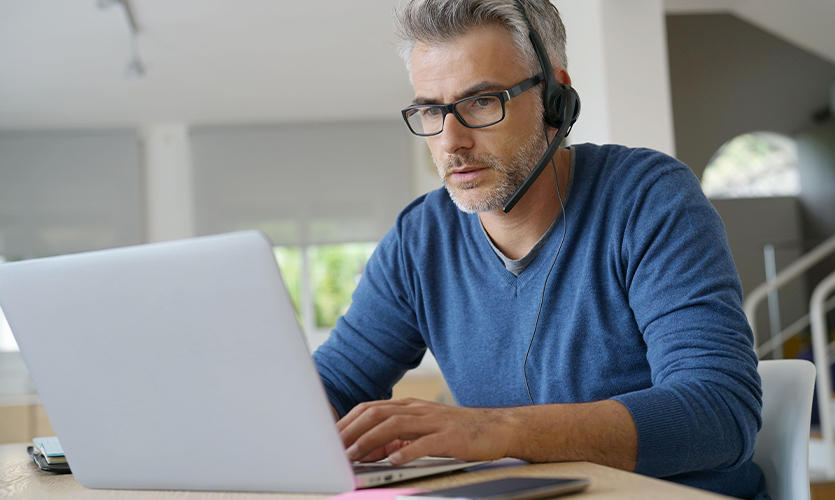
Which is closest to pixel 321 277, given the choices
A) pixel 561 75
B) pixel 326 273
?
pixel 326 273

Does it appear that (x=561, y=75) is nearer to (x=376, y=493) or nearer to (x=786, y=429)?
(x=786, y=429)

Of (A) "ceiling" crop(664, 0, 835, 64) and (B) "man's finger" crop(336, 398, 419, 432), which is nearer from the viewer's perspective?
(B) "man's finger" crop(336, 398, 419, 432)

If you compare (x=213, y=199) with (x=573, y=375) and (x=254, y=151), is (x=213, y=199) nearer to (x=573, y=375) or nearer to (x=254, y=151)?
(x=254, y=151)

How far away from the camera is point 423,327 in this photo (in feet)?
4.15

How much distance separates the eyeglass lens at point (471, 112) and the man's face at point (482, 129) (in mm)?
11

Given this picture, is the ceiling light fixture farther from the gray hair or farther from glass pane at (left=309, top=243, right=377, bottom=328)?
the gray hair

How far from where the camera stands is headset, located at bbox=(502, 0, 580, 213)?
43.6 inches

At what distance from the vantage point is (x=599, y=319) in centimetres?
105

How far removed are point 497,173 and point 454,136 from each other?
10cm

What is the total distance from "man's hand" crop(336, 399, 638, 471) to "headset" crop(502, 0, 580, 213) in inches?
16.7

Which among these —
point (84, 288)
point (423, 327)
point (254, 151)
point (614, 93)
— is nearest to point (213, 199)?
point (254, 151)

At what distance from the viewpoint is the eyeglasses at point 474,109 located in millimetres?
1108

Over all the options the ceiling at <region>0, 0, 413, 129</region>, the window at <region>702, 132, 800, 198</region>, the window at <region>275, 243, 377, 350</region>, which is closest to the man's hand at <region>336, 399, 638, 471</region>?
the ceiling at <region>0, 0, 413, 129</region>

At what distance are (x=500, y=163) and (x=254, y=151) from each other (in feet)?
19.2
